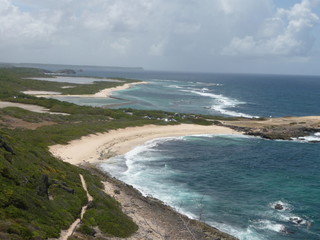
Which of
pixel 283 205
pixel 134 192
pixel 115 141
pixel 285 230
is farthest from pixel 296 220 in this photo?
pixel 115 141

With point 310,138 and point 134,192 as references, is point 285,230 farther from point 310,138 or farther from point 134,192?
point 310,138

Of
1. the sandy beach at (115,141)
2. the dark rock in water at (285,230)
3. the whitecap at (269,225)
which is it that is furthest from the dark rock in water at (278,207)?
the sandy beach at (115,141)

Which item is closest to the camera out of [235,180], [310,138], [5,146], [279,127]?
[5,146]

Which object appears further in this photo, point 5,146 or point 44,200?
point 5,146

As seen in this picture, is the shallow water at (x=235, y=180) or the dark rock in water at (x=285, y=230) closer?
the dark rock in water at (x=285, y=230)

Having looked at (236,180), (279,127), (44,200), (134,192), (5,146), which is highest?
(5,146)

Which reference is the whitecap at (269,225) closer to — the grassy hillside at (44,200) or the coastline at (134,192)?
the coastline at (134,192)

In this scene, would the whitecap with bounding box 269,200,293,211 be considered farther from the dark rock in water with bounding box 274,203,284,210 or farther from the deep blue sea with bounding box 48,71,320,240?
the dark rock in water with bounding box 274,203,284,210

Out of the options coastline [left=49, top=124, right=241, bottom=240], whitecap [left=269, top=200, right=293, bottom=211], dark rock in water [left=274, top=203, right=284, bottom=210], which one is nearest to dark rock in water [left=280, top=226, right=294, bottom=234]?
dark rock in water [left=274, top=203, right=284, bottom=210]

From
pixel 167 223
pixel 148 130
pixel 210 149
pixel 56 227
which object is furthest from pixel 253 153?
pixel 56 227
